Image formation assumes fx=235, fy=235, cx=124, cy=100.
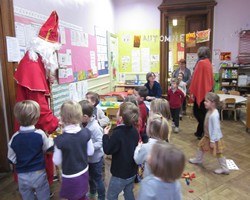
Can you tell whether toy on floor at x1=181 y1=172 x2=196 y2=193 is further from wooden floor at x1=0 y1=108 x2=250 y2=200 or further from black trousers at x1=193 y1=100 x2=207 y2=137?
black trousers at x1=193 y1=100 x2=207 y2=137

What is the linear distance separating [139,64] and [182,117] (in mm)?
1860

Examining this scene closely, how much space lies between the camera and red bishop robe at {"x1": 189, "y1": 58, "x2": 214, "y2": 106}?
3.72 m

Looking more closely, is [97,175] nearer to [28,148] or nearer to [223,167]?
[28,148]

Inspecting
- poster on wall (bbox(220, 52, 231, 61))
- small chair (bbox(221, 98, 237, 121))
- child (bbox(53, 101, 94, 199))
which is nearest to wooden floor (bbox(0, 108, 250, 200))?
child (bbox(53, 101, 94, 199))

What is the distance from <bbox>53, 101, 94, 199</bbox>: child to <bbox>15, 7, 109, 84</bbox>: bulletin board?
1539mm

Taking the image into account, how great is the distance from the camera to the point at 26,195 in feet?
5.89

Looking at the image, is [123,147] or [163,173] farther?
[123,147]

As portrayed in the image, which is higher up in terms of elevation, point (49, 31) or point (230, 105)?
point (49, 31)

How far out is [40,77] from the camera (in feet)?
6.79

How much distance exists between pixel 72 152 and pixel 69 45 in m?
2.49

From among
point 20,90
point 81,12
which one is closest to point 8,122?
point 20,90

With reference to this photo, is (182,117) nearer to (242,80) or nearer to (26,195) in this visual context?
(242,80)

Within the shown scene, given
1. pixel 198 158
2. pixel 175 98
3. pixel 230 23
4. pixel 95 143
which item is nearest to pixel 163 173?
pixel 95 143

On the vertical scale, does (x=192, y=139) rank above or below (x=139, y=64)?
below
